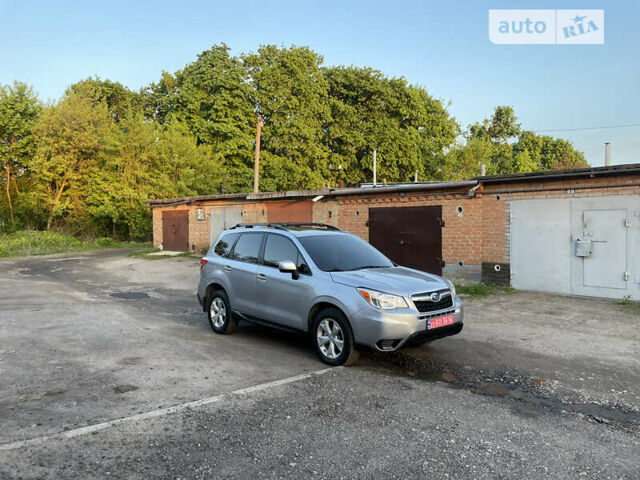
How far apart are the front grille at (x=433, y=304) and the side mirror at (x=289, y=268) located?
1620mm

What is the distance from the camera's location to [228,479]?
10.2 ft

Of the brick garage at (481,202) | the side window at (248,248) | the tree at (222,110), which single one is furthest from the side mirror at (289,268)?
the tree at (222,110)

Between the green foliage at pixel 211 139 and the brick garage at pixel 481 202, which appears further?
the green foliage at pixel 211 139

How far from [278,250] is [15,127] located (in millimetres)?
37619

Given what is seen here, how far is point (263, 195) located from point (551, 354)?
48.1 ft

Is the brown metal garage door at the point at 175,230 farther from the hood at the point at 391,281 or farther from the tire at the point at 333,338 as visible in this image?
the hood at the point at 391,281

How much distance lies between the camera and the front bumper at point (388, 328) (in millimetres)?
5242

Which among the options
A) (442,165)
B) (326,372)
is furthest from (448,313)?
(442,165)

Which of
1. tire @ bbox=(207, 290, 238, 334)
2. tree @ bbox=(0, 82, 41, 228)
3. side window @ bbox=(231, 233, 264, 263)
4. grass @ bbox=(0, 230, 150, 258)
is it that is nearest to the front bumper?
side window @ bbox=(231, 233, 264, 263)

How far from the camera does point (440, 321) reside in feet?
18.5

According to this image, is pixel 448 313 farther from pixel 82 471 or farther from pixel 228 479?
pixel 82 471

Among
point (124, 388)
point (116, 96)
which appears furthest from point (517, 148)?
point (124, 388)

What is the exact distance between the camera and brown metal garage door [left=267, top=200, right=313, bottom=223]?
58.9 ft

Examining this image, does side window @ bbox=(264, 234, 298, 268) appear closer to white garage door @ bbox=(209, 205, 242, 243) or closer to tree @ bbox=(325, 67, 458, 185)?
white garage door @ bbox=(209, 205, 242, 243)
